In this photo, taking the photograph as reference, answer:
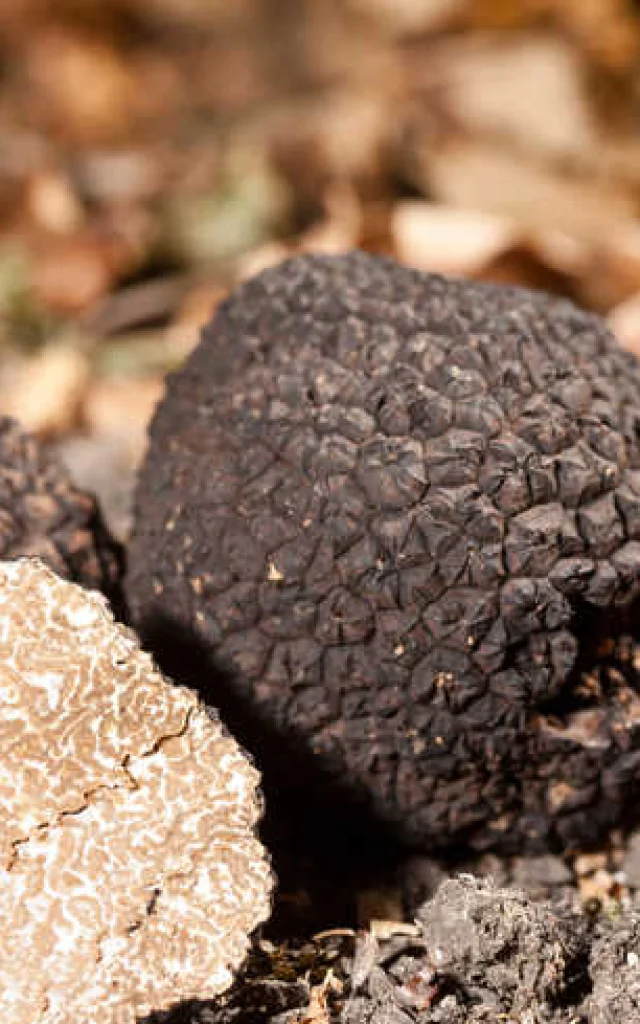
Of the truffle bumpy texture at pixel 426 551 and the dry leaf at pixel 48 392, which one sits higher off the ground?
the truffle bumpy texture at pixel 426 551

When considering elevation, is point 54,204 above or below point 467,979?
below

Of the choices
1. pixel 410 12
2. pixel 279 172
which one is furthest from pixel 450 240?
pixel 410 12

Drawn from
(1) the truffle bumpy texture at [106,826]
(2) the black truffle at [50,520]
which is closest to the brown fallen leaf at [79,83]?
(2) the black truffle at [50,520]

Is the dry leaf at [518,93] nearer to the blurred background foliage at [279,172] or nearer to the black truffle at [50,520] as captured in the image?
the blurred background foliage at [279,172]

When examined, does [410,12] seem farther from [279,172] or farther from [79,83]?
[79,83]

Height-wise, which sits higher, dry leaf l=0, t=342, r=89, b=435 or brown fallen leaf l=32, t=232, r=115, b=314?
brown fallen leaf l=32, t=232, r=115, b=314

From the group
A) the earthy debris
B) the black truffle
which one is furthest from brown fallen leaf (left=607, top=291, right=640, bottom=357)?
the earthy debris

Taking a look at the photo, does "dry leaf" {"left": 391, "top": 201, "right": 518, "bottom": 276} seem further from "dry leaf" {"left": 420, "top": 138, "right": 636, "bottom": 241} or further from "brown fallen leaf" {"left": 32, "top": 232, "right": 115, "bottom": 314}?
"brown fallen leaf" {"left": 32, "top": 232, "right": 115, "bottom": 314}
